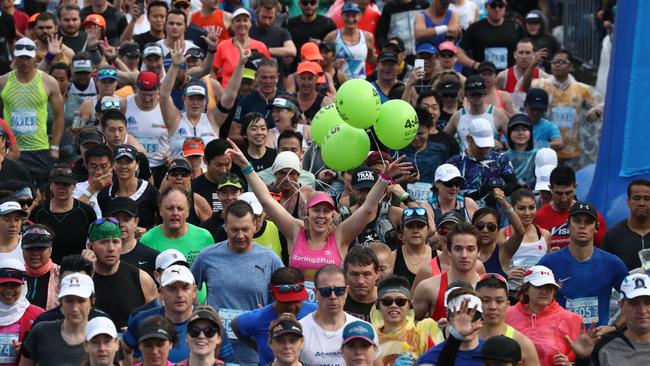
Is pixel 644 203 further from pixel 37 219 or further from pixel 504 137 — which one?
pixel 37 219

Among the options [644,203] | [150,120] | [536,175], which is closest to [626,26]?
[536,175]

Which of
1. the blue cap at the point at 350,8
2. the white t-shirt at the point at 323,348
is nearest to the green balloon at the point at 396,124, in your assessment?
the white t-shirt at the point at 323,348

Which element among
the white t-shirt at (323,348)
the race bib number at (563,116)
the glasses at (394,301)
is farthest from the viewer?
the race bib number at (563,116)

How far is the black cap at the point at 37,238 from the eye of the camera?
1202 cm

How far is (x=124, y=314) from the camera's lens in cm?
1173

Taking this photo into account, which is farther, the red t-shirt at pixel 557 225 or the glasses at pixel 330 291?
the red t-shirt at pixel 557 225

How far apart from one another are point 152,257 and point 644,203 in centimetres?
377

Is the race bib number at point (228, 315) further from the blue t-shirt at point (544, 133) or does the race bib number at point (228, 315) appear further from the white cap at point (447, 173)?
the blue t-shirt at point (544, 133)

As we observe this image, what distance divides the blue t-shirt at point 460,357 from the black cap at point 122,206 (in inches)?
129

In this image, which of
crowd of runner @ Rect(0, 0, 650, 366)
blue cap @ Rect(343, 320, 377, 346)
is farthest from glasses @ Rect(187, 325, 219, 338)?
blue cap @ Rect(343, 320, 377, 346)

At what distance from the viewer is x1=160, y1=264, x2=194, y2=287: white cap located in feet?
35.3

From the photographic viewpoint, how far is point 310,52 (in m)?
17.4

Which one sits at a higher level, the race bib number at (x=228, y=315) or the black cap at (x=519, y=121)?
the race bib number at (x=228, y=315)

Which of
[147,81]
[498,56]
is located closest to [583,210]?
[147,81]
